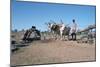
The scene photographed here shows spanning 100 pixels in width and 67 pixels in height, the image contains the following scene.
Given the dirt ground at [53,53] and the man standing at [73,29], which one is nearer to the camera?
the dirt ground at [53,53]

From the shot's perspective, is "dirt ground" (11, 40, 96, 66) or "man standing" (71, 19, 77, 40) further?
"man standing" (71, 19, 77, 40)

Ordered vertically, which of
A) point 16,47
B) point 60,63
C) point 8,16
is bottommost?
point 60,63

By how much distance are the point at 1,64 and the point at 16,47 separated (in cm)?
26

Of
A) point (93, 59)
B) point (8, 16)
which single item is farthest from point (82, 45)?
point (8, 16)

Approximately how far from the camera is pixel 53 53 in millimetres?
2619

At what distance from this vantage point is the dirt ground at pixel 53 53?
2.47 m

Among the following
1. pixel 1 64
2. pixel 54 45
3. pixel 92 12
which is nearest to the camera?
pixel 1 64

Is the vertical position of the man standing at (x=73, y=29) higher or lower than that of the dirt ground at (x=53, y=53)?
higher

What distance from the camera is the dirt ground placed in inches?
97.4

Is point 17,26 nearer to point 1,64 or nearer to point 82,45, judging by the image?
point 1,64

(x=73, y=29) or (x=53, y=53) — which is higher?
(x=73, y=29)

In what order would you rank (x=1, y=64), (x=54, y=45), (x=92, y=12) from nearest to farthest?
(x=1, y=64) → (x=54, y=45) → (x=92, y=12)

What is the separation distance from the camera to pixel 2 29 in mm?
2385

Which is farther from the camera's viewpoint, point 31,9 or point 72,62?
point 72,62
